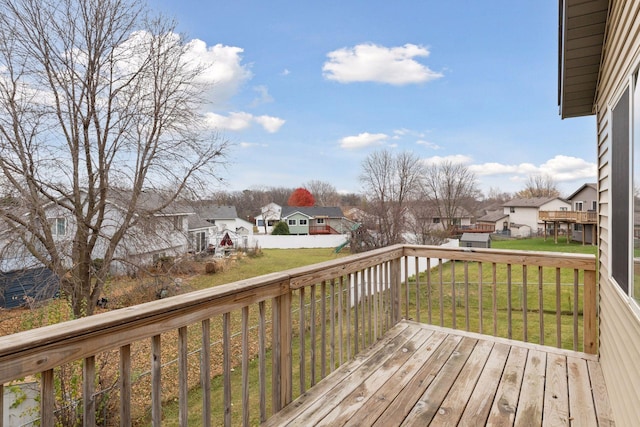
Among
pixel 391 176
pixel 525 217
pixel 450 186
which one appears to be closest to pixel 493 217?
pixel 525 217

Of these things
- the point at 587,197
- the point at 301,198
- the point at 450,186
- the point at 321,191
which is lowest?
the point at 587,197

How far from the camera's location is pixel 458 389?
2.43 meters

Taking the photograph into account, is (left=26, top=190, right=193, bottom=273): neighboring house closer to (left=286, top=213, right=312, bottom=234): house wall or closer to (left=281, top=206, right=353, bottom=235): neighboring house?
(left=281, top=206, right=353, bottom=235): neighboring house

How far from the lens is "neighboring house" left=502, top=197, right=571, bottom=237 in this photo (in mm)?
35531

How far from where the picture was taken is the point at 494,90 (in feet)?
44.5

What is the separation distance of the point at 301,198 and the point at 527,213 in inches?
1031

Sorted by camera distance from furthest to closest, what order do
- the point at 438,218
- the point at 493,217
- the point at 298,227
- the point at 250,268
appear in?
the point at 493,217, the point at 298,227, the point at 438,218, the point at 250,268

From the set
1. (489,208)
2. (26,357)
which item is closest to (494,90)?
(26,357)

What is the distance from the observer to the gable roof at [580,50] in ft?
8.09

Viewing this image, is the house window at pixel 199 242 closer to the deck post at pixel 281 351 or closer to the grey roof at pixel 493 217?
the deck post at pixel 281 351

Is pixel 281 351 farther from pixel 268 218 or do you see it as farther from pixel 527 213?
pixel 527 213

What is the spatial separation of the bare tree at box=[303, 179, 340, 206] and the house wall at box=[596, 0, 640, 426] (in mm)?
45056

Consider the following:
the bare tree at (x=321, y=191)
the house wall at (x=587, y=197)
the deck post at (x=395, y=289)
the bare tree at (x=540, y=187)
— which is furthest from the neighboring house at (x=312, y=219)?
the deck post at (x=395, y=289)

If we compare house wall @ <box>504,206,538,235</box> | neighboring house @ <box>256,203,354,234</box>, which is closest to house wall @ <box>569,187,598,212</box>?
house wall @ <box>504,206,538,235</box>
